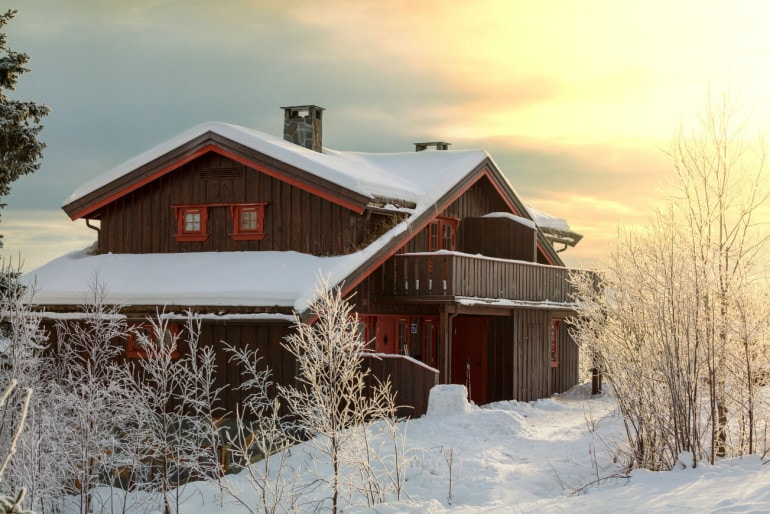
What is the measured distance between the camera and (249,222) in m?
21.8

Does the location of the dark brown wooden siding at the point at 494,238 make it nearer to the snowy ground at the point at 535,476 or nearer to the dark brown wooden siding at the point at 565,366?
the dark brown wooden siding at the point at 565,366

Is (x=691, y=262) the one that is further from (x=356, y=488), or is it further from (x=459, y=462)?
(x=356, y=488)

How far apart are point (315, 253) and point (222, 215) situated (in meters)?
3.07

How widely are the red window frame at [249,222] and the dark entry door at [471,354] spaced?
7.12 m

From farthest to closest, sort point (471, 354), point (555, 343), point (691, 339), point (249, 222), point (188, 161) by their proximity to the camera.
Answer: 1. point (555, 343)
2. point (471, 354)
3. point (188, 161)
4. point (249, 222)
5. point (691, 339)

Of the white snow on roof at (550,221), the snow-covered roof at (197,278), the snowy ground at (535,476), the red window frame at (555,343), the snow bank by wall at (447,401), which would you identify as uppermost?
A: the white snow on roof at (550,221)

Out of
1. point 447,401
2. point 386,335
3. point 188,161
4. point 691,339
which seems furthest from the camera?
point 386,335

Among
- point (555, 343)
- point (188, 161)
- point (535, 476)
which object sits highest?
point (188, 161)

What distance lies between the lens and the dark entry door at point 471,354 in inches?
990

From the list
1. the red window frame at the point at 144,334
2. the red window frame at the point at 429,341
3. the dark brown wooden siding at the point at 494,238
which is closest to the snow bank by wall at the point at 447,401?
the red window frame at the point at 429,341

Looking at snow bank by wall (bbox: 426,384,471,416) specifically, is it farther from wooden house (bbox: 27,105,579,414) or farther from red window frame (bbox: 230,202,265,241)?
red window frame (bbox: 230,202,265,241)

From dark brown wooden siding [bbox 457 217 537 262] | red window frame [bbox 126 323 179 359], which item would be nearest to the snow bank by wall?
red window frame [bbox 126 323 179 359]

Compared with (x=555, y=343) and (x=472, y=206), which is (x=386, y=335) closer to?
(x=472, y=206)

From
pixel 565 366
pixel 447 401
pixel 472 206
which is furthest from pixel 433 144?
pixel 447 401
